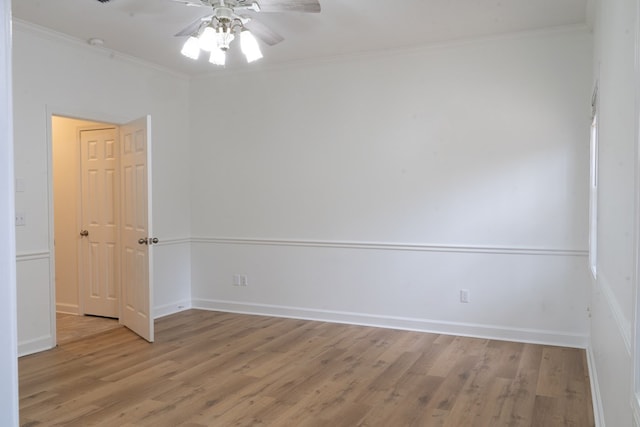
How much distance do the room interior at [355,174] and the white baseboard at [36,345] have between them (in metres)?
0.01

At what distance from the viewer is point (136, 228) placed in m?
4.79

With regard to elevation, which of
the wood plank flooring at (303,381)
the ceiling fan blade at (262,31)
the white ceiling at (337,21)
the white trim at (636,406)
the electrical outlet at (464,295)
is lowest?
the wood plank flooring at (303,381)

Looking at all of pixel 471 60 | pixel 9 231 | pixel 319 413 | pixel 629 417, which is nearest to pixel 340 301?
pixel 319 413

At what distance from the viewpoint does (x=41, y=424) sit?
2.87 metres

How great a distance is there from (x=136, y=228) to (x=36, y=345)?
1312mm

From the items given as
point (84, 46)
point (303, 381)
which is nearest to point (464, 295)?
point (303, 381)

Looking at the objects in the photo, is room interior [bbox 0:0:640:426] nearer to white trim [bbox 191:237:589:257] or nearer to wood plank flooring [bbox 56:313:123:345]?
white trim [bbox 191:237:589:257]

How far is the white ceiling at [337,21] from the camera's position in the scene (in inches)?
148

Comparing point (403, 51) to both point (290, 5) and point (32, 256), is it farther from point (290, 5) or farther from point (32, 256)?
point (32, 256)

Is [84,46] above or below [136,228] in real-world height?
above

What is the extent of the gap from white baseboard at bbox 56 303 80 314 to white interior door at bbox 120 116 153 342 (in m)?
0.83

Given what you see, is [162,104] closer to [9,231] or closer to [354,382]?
[354,382]

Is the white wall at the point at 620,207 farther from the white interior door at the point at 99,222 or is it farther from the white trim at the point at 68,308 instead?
the white trim at the point at 68,308

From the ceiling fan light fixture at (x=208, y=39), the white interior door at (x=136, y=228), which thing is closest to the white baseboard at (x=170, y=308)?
the white interior door at (x=136, y=228)
